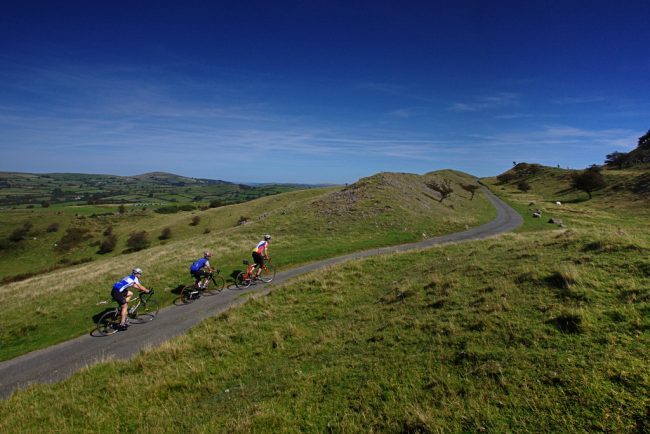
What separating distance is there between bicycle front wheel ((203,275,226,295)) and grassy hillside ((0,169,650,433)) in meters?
5.37

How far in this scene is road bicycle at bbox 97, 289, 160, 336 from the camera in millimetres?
14633

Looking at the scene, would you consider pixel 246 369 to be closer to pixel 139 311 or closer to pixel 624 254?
pixel 139 311

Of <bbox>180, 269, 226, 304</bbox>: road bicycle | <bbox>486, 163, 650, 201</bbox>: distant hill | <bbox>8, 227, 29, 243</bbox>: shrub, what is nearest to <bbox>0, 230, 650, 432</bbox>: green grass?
<bbox>180, 269, 226, 304</bbox>: road bicycle

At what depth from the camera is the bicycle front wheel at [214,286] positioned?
19423 mm

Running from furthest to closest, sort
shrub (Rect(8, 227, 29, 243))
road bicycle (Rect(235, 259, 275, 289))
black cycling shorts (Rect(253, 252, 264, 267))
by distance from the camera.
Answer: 1. shrub (Rect(8, 227, 29, 243))
2. road bicycle (Rect(235, 259, 275, 289))
3. black cycling shorts (Rect(253, 252, 264, 267))

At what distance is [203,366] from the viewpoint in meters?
10.3

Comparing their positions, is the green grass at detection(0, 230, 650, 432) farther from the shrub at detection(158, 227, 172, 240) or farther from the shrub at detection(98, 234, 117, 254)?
the shrub at detection(98, 234, 117, 254)

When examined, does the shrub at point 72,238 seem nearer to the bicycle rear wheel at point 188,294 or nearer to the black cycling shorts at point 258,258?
the bicycle rear wheel at point 188,294

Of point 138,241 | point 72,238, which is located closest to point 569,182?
point 138,241

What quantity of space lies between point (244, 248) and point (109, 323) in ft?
50.9

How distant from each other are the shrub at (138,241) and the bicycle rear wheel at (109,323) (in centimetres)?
6145

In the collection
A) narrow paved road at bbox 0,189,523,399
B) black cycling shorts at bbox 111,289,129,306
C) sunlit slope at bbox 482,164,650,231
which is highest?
sunlit slope at bbox 482,164,650,231

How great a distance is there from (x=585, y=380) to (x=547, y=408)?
1.04 metres

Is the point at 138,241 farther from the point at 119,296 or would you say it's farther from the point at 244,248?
the point at 119,296
